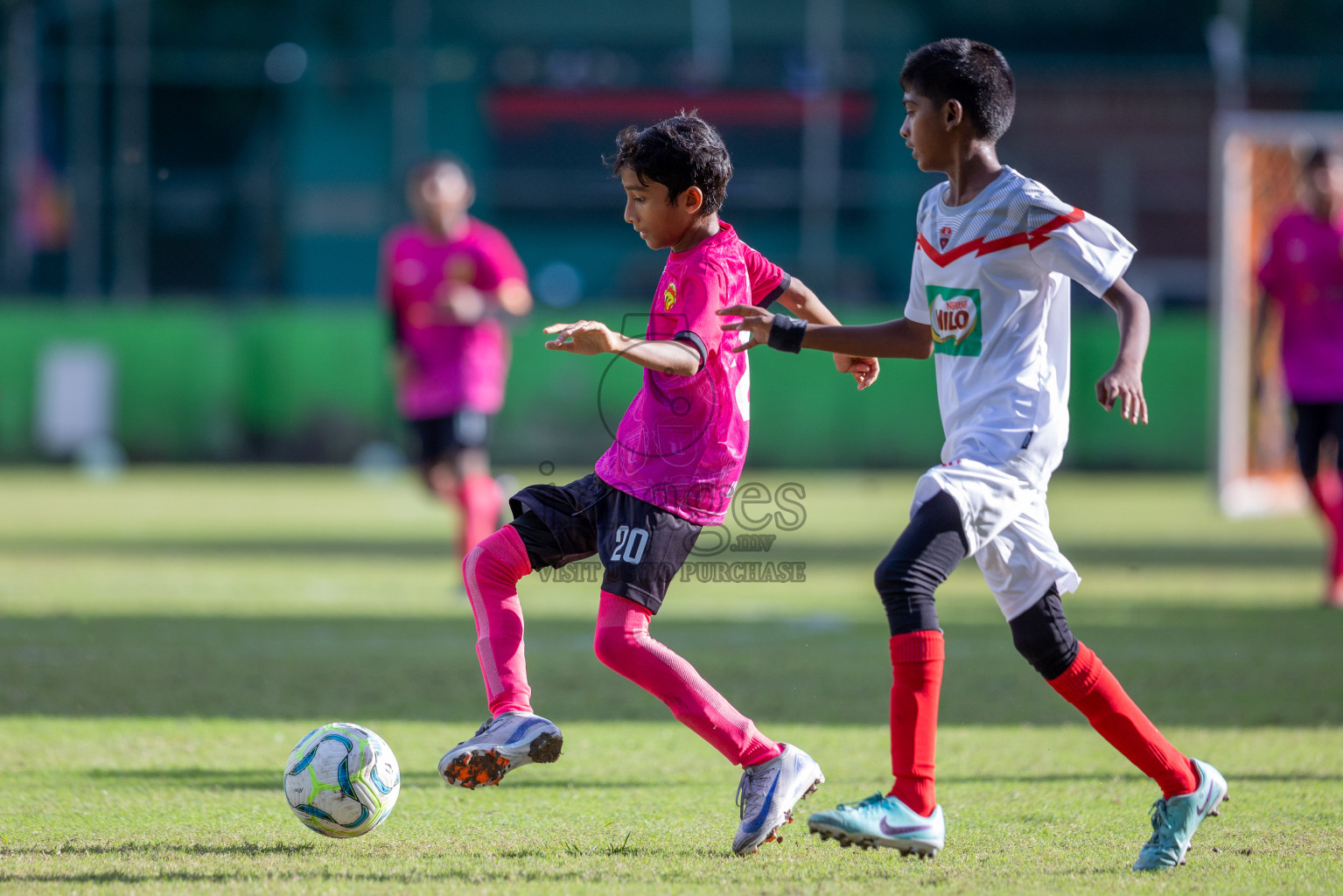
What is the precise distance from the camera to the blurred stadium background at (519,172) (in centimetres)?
1802

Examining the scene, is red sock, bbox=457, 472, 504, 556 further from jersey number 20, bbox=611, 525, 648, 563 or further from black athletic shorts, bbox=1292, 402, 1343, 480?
jersey number 20, bbox=611, 525, 648, 563

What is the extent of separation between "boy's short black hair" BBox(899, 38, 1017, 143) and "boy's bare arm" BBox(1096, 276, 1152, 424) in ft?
1.58

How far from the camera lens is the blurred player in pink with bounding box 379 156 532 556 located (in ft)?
27.8

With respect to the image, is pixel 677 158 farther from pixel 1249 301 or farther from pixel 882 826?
pixel 1249 301

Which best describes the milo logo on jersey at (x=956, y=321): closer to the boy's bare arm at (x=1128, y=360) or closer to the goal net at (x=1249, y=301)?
the boy's bare arm at (x=1128, y=360)

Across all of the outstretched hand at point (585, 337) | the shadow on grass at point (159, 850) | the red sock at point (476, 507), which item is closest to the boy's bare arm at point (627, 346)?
the outstretched hand at point (585, 337)

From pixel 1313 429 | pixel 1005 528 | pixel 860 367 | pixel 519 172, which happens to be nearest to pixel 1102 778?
pixel 1005 528

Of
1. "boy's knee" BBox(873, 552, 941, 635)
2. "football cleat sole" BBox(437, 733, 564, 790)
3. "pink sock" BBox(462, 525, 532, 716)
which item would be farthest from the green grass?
"boy's knee" BBox(873, 552, 941, 635)

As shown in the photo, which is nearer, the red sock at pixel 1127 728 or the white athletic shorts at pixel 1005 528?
the white athletic shorts at pixel 1005 528

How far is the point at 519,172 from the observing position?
822 inches

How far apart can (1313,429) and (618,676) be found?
4218 millimetres

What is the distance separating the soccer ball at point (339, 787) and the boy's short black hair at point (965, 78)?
200 cm

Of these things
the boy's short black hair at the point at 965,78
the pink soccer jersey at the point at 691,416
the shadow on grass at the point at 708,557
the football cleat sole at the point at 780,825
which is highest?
the boy's short black hair at the point at 965,78

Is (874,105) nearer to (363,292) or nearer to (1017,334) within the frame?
(363,292)
